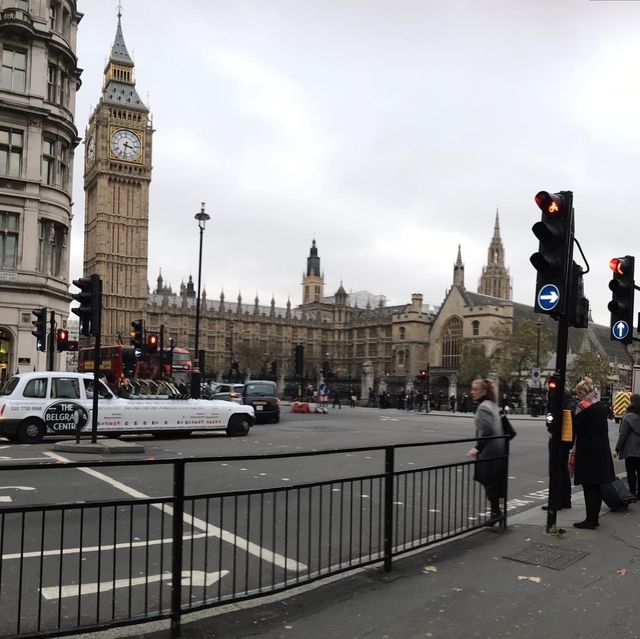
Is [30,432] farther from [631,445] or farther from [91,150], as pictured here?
[91,150]

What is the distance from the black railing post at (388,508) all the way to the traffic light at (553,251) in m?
2.73

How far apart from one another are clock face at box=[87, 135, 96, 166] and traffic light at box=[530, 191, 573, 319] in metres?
109

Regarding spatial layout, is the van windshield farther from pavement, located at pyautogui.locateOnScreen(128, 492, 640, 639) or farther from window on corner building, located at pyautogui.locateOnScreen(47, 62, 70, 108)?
pavement, located at pyautogui.locateOnScreen(128, 492, 640, 639)

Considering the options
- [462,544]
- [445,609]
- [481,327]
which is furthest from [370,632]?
[481,327]

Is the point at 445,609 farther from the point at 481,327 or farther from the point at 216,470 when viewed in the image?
the point at 481,327

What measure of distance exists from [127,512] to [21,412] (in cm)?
1247

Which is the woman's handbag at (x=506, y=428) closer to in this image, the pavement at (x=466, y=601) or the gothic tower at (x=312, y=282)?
the pavement at (x=466, y=601)

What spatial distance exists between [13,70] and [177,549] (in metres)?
30.7

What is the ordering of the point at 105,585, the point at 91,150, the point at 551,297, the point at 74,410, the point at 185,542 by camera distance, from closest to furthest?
1. the point at 105,585
2. the point at 185,542
3. the point at 551,297
4. the point at 74,410
5. the point at 91,150

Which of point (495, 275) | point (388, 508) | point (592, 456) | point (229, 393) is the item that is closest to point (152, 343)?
point (229, 393)

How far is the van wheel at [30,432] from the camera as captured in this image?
1576 cm

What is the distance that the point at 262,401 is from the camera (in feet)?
89.8

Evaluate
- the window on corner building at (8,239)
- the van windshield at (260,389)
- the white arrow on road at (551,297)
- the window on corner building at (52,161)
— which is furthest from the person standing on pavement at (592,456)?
the window on corner building at (52,161)

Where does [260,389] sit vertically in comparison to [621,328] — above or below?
below
